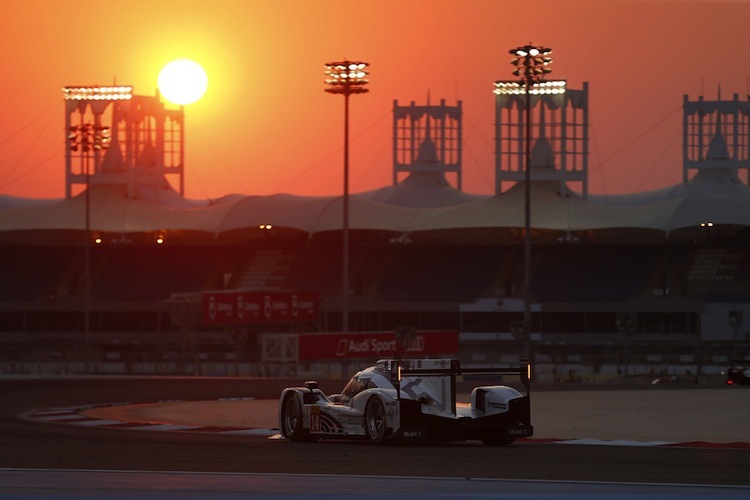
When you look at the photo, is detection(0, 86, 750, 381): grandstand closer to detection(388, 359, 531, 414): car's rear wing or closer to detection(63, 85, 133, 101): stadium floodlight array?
detection(63, 85, 133, 101): stadium floodlight array

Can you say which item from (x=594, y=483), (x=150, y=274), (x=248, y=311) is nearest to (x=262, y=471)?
(x=594, y=483)

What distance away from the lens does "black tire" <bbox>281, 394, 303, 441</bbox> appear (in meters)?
22.1

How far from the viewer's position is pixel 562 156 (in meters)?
87.6

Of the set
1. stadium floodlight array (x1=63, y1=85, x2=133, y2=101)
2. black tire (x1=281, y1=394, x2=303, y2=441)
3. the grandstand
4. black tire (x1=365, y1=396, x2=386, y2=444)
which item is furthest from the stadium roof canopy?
black tire (x1=365, y1=396, x2=386, y2=444)

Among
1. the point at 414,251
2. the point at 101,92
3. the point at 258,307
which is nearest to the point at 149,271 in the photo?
the point at 101,92

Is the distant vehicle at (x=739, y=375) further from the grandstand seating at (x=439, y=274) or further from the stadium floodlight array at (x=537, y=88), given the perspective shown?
the stadium floodlight array at (x=537, y=88)

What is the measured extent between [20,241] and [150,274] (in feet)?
32.1

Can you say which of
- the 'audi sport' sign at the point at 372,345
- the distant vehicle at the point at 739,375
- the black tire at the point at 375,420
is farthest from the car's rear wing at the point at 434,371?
the 'audi sport' sign at the point at 372,345

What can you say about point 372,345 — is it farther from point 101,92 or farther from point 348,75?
point 101,92

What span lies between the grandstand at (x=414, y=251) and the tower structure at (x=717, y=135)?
130mm

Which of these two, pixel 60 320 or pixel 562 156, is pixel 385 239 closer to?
pixel 562 156

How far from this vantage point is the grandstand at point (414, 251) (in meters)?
80.1

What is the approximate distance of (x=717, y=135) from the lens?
91.7 metres

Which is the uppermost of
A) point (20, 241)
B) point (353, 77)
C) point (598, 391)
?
point (353, 77)
